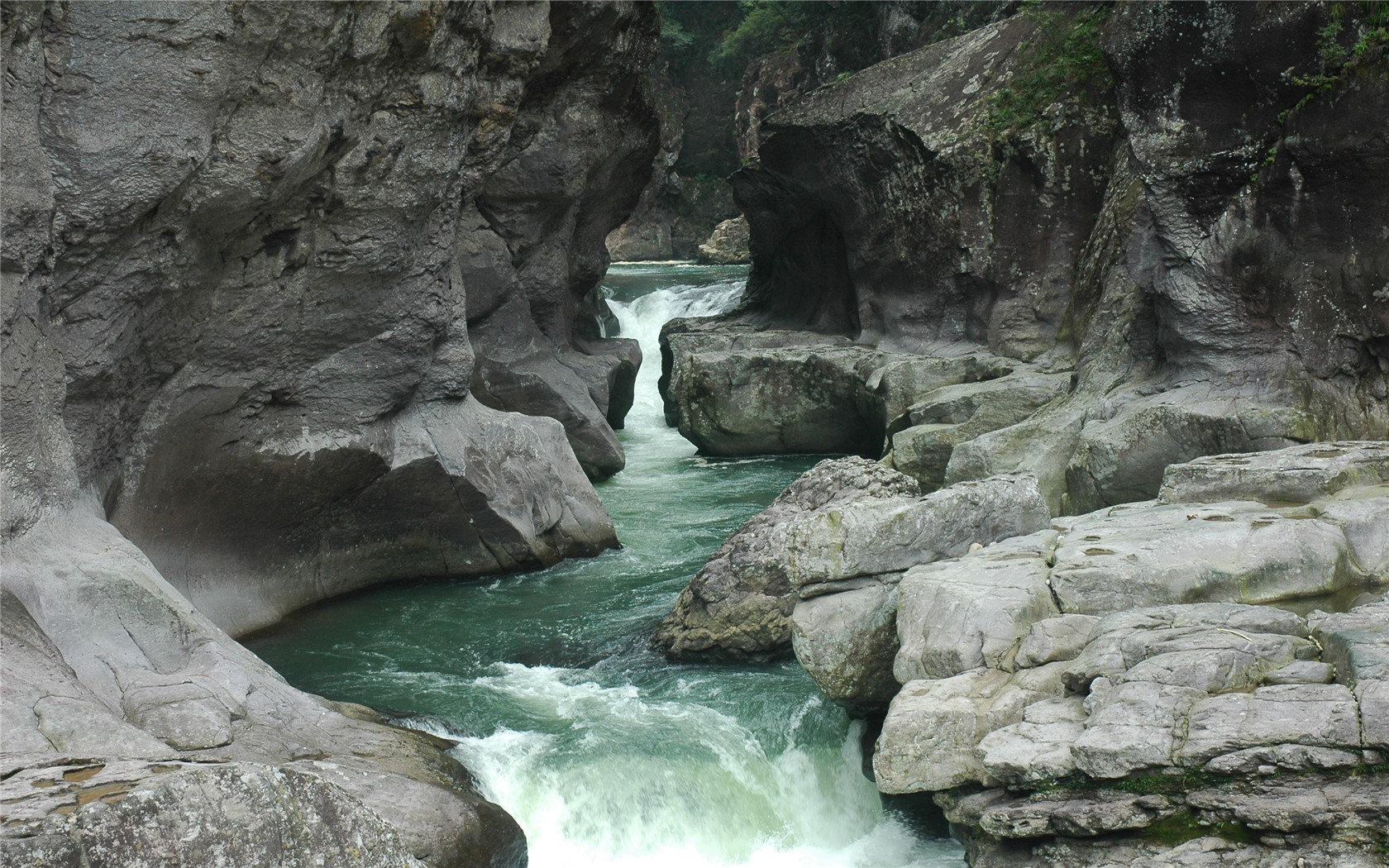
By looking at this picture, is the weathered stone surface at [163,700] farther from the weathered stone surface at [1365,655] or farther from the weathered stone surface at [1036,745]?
the weathered stone surface at [1365,655]

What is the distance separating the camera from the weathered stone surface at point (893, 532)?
244 inches

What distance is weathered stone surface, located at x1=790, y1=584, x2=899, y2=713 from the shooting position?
5828 mm

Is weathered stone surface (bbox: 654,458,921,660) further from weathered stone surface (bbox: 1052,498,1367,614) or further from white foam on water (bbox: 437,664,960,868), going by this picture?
weathered stone surface (bbox: 1052,498,1367,614)

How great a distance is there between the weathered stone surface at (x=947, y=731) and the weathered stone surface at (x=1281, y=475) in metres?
2.31

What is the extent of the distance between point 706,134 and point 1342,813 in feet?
126

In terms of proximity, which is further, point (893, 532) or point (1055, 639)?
point (893, 532)

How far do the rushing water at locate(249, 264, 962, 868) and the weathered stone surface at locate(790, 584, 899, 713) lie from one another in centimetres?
51

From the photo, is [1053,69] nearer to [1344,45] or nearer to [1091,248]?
[1091,248]

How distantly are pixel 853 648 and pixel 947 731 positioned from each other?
1171mm

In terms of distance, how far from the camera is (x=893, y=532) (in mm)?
6250

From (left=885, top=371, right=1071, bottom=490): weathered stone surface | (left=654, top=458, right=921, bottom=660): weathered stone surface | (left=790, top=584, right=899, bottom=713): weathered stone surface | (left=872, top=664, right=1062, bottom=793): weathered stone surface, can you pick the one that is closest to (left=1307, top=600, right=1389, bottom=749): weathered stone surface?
(left=872, top=664, right=1062, bottom=793): weathered stone surface

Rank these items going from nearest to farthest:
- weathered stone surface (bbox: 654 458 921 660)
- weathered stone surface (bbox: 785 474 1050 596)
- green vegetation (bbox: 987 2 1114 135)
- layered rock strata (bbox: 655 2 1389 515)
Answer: weathered stone surface (bbox: 785 474 1050 596)
weathered stone surface (bbox: 654 458 921 660)
layered rock strata (bbox: 655 2 1389 515)
green vegetation (bbox: 987 2 1114 135)

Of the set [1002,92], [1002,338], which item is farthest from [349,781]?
[1002,92]

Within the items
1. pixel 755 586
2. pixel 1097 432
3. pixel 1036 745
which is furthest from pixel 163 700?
pixel 1097 432
